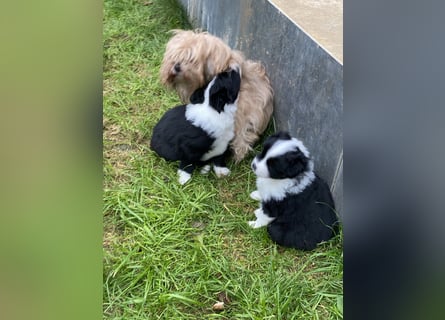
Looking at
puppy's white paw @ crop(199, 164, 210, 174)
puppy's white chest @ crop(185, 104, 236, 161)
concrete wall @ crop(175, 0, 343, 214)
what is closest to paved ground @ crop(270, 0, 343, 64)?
concrete wall @ crop(175, 0, 343, 214)

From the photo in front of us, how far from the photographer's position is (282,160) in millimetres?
2775

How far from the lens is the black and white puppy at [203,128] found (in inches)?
132

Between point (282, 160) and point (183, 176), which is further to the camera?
point (183, 176)

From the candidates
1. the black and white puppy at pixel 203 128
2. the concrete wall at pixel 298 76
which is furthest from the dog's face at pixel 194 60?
the concrete wall at pixel 298 76

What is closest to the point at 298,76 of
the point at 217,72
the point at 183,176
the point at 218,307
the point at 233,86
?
the point at 233,86

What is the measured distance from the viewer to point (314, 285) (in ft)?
9.21

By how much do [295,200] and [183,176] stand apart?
93 centimetres

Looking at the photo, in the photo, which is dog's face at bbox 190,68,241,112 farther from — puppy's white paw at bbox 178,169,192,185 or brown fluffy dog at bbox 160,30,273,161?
puppy's white paw at bbox 178,169,192,185

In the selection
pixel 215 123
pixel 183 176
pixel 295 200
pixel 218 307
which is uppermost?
pixel 215 123

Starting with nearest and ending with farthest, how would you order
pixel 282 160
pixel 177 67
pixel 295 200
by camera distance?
1. pixel 282 160
2. pixel 295 200
3. pixel 177 67

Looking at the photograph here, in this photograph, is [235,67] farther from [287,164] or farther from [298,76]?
[287,164]
